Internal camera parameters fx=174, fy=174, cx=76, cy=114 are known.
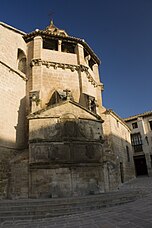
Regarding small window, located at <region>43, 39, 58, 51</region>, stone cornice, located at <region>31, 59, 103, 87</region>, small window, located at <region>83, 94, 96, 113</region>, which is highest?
small window, located at <region>43, 39, 58, 51</region>

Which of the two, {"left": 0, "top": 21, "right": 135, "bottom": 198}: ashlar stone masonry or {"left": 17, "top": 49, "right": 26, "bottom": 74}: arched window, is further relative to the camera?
{"left": 17, "top": 49, "right": 26, "bottom": 74}: arched window

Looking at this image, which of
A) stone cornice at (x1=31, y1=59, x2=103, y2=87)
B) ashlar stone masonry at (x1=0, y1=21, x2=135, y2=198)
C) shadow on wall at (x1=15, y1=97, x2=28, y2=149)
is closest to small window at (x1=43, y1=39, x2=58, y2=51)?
ashlar stone masonry at (x1=0, y1=21, x2=135, y2=198)

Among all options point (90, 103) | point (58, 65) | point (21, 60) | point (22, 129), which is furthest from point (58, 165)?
point (21, 60)

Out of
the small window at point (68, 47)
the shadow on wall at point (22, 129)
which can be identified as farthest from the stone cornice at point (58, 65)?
the shadow on wall at point (22, 129)

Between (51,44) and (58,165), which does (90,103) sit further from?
(51,44)

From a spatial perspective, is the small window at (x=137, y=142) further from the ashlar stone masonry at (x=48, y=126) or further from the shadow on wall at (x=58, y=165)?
the shadow on wall at (x=58, y=165)

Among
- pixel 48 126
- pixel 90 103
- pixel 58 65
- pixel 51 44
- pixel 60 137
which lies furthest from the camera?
pixel 51 44

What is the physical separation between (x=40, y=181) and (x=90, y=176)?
258 centimetres

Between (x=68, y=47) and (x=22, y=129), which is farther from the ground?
(x=68, y=47)

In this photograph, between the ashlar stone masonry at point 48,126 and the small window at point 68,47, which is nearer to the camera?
the ashlar stone masonry at point 48,126

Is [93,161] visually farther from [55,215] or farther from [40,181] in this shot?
[55,215]

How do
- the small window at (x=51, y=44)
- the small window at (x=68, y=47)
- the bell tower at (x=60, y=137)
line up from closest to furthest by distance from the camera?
the bell tower at (x=60, y=137)
the small window at (x=51, y=44)
the small window at (x=68, y=47)

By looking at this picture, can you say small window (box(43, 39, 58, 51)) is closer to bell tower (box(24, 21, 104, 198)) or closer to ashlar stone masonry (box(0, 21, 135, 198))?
ashlar stone masonry (box(0, 21, 135, 198))

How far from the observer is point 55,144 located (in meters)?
9.24
